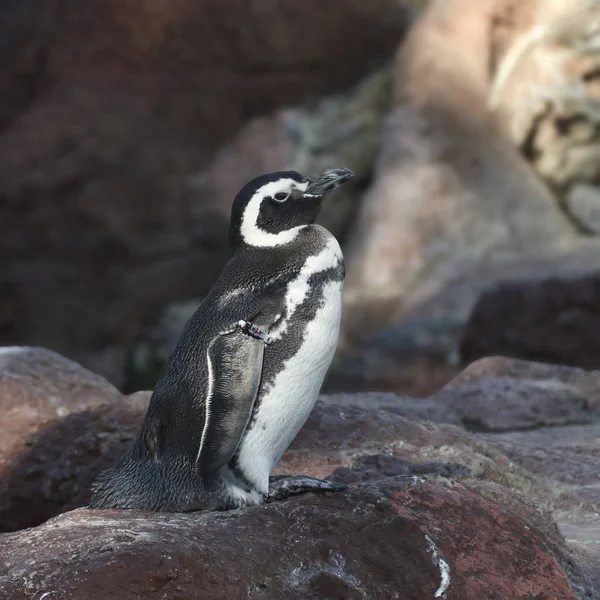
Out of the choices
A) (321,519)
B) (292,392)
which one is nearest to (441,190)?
(292,392)

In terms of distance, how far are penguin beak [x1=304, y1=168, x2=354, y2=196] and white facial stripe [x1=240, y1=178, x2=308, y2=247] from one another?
17 millimetres

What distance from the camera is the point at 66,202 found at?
336 inches

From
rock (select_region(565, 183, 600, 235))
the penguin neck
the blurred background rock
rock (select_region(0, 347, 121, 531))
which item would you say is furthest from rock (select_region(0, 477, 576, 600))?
rock (select_region(565, 183, 600, 235))

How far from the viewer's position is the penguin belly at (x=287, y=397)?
2.46 m

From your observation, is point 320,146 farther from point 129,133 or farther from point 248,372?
point 248,372

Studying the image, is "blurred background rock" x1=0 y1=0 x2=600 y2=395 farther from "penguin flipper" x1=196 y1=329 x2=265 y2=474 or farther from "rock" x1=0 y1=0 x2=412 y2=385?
"penguin flipper" x1=196 y1=329 x2=265 y2=474

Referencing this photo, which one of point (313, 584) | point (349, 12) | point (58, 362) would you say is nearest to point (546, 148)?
point (349, 12)

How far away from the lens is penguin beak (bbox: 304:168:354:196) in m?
2.60

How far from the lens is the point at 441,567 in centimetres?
219

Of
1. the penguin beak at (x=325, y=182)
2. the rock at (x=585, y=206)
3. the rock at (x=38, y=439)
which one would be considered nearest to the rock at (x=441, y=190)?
the rock at (x=585, y=206)

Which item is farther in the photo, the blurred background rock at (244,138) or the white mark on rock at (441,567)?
the blurred background rock at (244,138)

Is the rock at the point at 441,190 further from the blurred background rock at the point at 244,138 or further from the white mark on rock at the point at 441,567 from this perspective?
the white mark on rock at the point at 441,567

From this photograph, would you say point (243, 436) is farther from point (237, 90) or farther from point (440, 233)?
point (237, 90)

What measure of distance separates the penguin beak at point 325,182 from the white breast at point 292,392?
0.17 m
